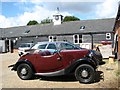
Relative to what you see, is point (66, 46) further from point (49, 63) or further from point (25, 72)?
point (25, 72)

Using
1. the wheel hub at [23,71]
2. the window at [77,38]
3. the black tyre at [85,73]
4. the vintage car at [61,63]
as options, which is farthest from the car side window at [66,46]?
the window at [77,38]

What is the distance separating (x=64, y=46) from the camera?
12.0 meters

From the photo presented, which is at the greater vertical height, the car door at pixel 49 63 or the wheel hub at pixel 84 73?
the car door at pixel 49 63

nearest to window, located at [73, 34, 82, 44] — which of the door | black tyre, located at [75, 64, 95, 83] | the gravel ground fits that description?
the gravel ground

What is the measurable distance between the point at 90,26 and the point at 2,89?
3380 cm

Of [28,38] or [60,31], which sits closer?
[60,31]

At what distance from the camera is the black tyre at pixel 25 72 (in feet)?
38.3

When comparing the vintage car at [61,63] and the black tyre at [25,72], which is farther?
the black tyre at [25,72]

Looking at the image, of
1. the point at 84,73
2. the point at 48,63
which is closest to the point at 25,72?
the point at 48,63

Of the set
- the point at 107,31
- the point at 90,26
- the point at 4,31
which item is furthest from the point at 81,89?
the point at 4,31

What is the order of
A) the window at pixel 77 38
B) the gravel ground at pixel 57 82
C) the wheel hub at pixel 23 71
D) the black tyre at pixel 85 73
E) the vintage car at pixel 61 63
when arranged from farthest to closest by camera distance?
the window at pixel 77 38, the wheel hub at pixel 23 71, the vintage car at pixel 61 63, the black tyre at pixel 85 73, the gravel ground at pixel 57 82

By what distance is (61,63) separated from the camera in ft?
36.7

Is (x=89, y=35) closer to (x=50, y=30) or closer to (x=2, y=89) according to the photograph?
(x=50, y=30)

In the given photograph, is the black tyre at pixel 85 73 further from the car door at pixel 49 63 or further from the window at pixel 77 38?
the window at pixel 77 38
